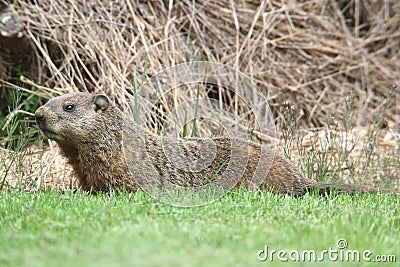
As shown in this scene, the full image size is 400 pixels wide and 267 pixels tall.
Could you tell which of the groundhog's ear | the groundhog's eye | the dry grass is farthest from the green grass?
the dry grass

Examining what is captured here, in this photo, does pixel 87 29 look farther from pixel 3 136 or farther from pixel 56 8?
pixel 3 136

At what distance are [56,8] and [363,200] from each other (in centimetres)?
466

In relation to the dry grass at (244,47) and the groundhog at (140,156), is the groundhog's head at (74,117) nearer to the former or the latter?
the groundhog at (140,156)

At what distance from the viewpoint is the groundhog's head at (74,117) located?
470cm

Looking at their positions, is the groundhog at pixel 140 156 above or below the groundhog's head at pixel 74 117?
below

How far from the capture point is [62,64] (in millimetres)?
7461

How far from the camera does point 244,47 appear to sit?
8.58m

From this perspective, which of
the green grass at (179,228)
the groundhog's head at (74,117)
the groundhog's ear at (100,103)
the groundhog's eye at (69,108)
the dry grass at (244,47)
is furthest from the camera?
the dry grass at (244,47)

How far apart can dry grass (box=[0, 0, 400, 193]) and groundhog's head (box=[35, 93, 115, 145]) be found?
6.26ft

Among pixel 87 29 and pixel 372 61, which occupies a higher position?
pixel 87 29

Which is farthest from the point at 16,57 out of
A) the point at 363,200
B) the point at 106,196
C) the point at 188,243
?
the point at 188,243

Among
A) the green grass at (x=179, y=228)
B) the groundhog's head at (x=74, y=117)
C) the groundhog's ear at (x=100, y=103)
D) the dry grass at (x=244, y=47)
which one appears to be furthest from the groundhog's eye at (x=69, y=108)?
the dry grass at (x=244, y=47)

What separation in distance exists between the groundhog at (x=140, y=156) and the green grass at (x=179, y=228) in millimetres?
414

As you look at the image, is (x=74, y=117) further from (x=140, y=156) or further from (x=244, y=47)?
(x=244, y=47)
